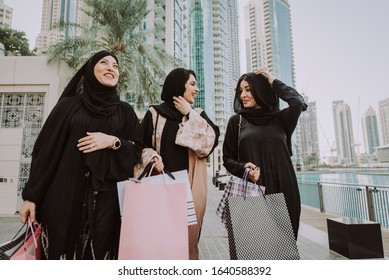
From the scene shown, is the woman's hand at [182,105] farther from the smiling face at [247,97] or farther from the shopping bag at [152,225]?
the shopping bag at [152,225]

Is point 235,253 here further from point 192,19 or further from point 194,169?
point 192,19

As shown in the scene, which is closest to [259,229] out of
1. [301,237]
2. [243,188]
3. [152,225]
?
[243,188]

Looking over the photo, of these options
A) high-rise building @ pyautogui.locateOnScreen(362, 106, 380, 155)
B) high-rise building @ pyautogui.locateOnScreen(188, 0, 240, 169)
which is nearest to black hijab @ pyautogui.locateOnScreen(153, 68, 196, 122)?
high-rise building @ pyautogui.locateOnScreen(362, 106, 380, 155)

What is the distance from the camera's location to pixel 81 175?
1.12 m

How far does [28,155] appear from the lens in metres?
5.02

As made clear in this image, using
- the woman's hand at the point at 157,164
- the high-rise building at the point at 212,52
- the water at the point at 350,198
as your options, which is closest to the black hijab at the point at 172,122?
the woman's hand at the point at 157,164

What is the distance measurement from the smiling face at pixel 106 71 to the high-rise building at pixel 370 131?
2.08 metres

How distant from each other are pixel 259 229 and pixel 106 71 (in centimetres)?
105

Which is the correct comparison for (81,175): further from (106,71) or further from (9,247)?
(106,71)

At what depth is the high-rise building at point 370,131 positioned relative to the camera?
213 cm

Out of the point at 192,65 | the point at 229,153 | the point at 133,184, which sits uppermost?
the point at 192,65
